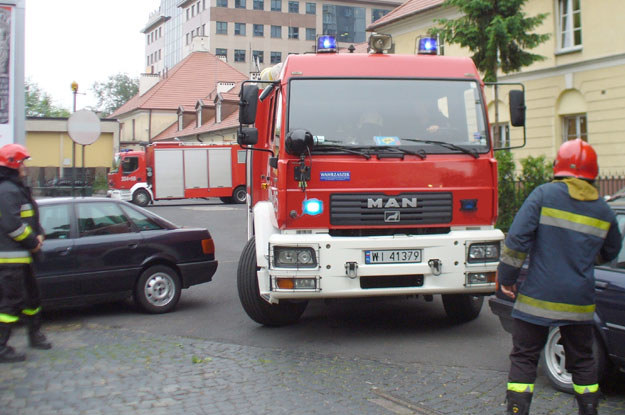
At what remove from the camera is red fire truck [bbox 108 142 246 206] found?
35656mm

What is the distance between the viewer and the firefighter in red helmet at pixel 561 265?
446 centimetres

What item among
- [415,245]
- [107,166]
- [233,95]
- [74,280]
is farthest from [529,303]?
[233,95]

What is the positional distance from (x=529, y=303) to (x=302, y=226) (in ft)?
9.90

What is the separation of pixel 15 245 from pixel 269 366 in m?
2.52

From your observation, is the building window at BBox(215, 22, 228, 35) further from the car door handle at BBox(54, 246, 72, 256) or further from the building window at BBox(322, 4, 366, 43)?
the car door handle at BBox(54, 246, 72, 256)

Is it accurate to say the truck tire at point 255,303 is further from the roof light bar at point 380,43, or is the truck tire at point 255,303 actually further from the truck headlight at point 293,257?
the roof light bar at point 380,43

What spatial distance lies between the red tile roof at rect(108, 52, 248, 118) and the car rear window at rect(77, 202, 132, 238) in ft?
205

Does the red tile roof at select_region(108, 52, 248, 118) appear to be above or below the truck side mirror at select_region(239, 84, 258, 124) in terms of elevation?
above

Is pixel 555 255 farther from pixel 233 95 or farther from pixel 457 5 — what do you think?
pixel 233 95

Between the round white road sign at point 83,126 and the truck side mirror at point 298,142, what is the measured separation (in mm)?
9131

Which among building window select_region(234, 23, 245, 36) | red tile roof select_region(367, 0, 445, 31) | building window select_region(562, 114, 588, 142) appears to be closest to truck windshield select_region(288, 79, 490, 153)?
building window select_region(562, 114, 588, 142)

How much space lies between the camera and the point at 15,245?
21.9ft

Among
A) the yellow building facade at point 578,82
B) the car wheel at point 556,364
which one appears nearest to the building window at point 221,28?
the yellow building facade at point 578,82

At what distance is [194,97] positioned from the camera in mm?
71562
